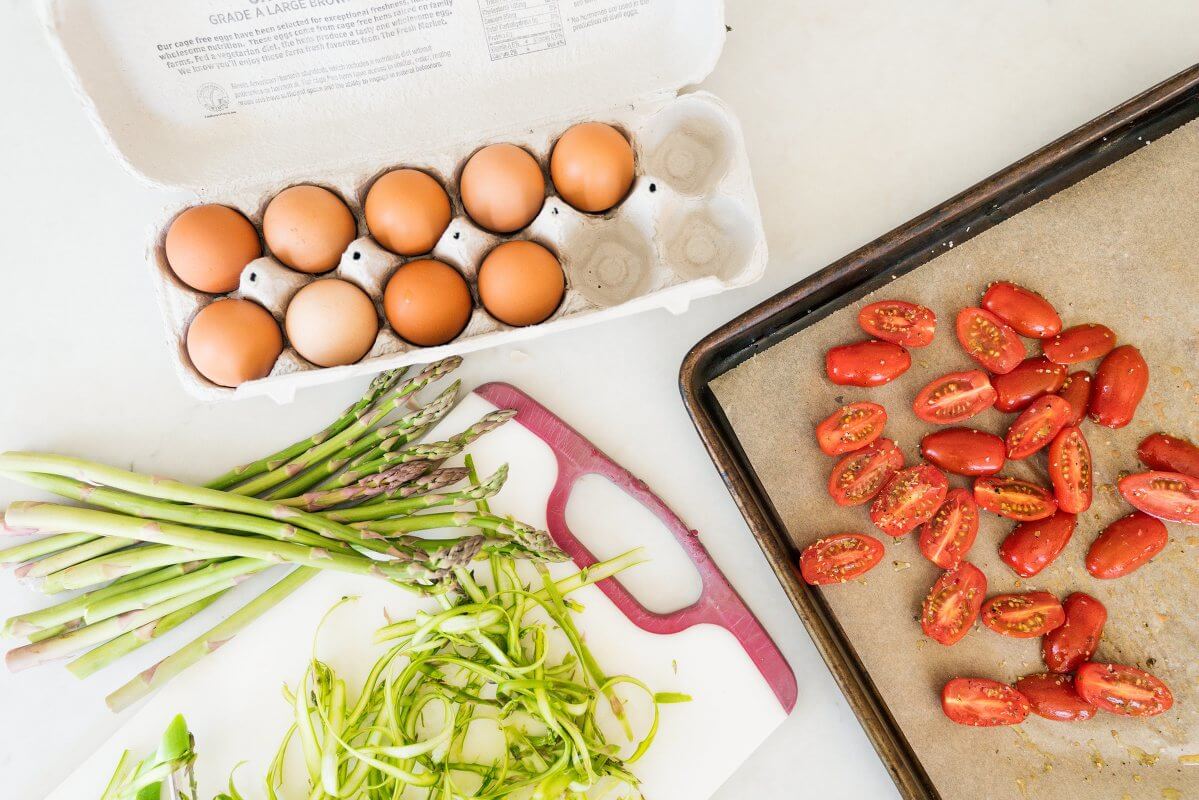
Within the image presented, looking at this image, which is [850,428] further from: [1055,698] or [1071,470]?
[1055,698]

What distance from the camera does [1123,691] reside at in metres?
0.95

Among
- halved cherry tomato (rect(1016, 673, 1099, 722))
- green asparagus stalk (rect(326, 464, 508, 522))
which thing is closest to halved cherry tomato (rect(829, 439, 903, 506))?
halved cherry tomato (rect(1016, 673, 1099, 722))

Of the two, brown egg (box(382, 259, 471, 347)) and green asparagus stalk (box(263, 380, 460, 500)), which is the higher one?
brown egg (box(382, 259, 471, 347))

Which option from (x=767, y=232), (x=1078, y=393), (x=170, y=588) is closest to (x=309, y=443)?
(x=170, y=588)

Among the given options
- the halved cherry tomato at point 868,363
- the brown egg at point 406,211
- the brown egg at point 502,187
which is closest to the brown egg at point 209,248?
the brown egg at point 406,211

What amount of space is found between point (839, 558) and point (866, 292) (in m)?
0.38

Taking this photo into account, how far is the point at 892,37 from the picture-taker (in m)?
1.10

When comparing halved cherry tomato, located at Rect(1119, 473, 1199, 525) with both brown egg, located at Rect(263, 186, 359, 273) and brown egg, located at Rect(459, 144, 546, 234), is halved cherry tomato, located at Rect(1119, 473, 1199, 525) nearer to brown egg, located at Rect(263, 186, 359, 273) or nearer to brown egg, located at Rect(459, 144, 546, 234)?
brown egg, located at Rect(459, 144, 546, 234)

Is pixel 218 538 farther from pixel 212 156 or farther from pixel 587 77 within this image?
pixel 587 77

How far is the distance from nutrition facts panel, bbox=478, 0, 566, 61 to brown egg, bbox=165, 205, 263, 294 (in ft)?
1.32

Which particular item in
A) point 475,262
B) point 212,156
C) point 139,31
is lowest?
point 475,262

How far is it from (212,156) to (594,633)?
2.70 feet

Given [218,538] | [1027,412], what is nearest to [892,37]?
[1027,412]

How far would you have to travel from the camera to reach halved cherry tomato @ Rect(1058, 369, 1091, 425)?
39.0 inches
